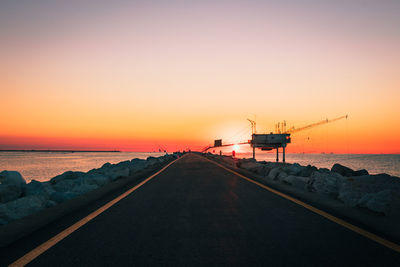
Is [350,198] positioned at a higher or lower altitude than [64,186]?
higher

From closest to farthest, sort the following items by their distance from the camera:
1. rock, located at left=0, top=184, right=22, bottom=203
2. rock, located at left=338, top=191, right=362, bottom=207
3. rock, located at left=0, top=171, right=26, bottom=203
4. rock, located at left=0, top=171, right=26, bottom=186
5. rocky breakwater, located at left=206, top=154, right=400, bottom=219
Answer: rocky breakwater, located at left=206, top=154, right=400, bottom=219 → rock, located at left=338, top=191, right=362, bottom=207 → rock, located at left=0, top=184, right=22, bottom=203 → rock, located at left=0, top=171, right=26, bottom=203 → rock, located at left=0, top=171, right=26, bottom=186

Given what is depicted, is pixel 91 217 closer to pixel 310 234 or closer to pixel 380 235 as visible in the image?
pixel 310 234

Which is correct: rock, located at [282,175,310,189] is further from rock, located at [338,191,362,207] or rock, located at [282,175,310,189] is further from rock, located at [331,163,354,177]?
rock, located at [331,163,354,177]

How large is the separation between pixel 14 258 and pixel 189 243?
2244mm

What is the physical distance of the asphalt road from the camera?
3.55m

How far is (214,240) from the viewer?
14.3 feet

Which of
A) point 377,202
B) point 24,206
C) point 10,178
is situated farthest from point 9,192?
point 377,202

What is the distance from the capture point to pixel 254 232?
481cm

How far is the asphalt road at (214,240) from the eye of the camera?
11.6 feet

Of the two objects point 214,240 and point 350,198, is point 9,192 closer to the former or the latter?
point 214,240

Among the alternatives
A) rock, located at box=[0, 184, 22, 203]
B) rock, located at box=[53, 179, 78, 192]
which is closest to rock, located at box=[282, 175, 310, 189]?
rock, located at box=[53, 179, 78, 192]

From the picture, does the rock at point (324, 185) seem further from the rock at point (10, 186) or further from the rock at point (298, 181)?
the rock at point (10, 186)

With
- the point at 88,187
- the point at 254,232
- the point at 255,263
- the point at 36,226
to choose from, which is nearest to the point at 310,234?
the point at 254,232

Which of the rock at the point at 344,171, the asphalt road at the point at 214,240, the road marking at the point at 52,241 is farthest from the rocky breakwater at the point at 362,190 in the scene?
the rock at the point at 344,171
